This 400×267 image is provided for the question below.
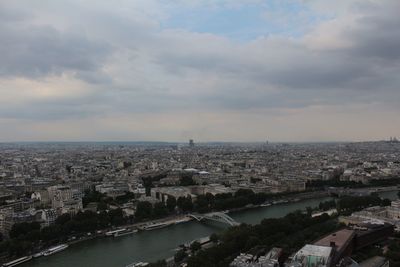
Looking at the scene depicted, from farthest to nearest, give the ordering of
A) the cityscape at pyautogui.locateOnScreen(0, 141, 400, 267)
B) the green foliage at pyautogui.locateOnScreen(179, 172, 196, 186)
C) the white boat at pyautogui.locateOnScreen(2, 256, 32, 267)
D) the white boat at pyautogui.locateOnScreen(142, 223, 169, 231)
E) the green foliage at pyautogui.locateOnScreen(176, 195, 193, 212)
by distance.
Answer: the green foliage at pyautogui.locateOnScreen(179, 172, 196, 186) → the green foliage at pyautogui.locateOnScreen(176, 195, 193, 212) → the white boat at pyautogui.locateOnScreen(142, 223, 169, 231) → the white boat at pyautogui.locateOnScreen(2, 256, 32, 267) → the cityscape at pyautogui.locateOnScreen(0, 141, 400, 267)

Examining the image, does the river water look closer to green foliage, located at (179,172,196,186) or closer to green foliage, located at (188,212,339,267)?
green foliage, located at (188,212,339,267)

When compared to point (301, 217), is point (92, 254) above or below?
below

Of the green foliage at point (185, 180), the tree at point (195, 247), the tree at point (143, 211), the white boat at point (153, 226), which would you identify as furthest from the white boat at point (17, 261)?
the green foliage at point (185, 180)

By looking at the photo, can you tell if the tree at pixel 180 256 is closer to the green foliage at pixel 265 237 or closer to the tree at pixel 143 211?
the green foliage at pixel 265 237

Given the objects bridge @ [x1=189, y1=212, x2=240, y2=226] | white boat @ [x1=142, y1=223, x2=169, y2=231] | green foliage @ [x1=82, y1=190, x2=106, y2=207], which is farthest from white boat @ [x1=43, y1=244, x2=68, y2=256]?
green foliage @ [x1=82, y1=190, x2=106, y2=207]

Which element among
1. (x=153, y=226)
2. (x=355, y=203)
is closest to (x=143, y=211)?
(x=153, y=226)

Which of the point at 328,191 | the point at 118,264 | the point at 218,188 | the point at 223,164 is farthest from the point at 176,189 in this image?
the point at 223,164

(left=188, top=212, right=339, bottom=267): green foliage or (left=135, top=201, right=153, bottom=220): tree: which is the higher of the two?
(left=188, top=212, right=339, bottom=267): green foliage

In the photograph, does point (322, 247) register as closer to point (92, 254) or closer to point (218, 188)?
point (92, 254)
